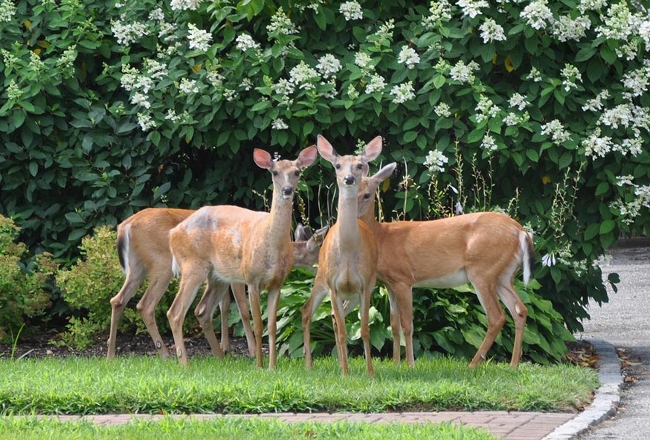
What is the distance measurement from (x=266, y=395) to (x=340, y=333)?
1.33m

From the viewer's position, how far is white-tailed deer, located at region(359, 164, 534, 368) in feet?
32.3

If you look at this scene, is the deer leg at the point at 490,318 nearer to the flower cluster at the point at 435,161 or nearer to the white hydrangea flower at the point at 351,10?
the flower cluster at the point at 435,161

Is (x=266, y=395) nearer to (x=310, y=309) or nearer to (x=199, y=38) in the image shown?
(x=310, y=309)

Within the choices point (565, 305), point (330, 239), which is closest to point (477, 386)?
point (330, 239)

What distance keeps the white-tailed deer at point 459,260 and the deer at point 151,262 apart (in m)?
0.90

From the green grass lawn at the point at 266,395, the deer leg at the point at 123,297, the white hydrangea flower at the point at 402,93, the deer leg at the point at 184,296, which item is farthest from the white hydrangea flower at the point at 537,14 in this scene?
the deer leg at the point at 123,297

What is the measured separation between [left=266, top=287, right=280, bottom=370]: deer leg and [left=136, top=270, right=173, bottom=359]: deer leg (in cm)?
134

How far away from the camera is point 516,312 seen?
32.5ft

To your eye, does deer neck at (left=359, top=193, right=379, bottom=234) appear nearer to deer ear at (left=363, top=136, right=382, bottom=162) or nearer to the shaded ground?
deer ear at (left=363, top=136, right=382, bottom=162)

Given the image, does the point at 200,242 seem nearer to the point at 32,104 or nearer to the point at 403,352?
the point at 403,352

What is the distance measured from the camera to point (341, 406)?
7.95 metres

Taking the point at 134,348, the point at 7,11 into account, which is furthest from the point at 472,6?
the point at 7,11

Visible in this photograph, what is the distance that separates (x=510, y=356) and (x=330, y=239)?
Result: 2302 mm

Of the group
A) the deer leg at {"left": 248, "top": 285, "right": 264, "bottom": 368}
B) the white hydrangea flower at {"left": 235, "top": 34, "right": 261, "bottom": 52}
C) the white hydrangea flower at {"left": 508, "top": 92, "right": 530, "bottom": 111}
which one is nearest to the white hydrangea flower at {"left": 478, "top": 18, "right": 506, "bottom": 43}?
the white hydrangea flower at {"left": 508, "top": 92, "right": 530, "bottom": 111}
